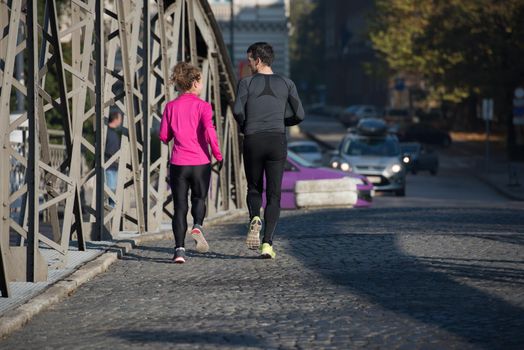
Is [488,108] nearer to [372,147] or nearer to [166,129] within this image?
[372,147]

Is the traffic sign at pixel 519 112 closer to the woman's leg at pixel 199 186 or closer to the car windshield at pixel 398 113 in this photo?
the woman's leg at pixel 199 186

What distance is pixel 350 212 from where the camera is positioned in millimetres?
19703

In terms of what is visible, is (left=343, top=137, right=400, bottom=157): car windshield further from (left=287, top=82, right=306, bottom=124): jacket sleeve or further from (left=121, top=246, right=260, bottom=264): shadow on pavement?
(left=287, top=82, right=306, bottom=124): jacket sleeve

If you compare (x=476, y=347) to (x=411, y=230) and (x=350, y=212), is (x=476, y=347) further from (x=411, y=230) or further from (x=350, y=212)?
(x=350, y=212)

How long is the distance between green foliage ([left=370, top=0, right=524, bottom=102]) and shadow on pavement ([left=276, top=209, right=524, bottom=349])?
43460 millimetres

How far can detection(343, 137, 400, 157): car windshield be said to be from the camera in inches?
1416

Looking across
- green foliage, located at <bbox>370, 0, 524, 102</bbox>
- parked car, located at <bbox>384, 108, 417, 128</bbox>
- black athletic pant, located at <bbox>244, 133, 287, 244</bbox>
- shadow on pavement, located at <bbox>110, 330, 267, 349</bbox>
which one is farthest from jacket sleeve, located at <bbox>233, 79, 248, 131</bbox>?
parked car, located at <bbox>384, 108, 417, 128</bbox>

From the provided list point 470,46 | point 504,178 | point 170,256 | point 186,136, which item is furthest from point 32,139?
point 470,46

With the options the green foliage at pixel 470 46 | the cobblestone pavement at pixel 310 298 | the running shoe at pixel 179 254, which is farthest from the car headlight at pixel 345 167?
the green foliage at pixel 470 46

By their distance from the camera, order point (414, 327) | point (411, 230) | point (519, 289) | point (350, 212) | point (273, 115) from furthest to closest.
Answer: point (350, 212), point (411, 230), point (273, 115), point (519, 289), point (414, 327)

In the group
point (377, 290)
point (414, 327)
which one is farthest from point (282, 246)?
point (414, 327)

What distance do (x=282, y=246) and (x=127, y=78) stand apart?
7.31 ft

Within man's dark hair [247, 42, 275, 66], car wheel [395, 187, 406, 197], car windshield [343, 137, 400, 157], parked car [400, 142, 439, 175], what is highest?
man's dark hair [247, 42, 275, 66]

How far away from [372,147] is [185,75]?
979 inches
